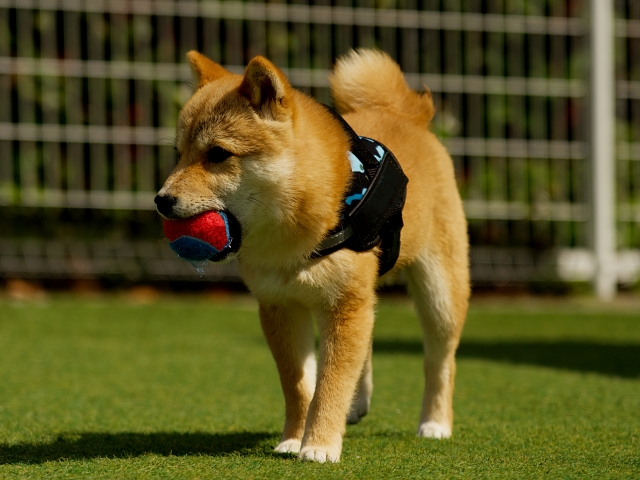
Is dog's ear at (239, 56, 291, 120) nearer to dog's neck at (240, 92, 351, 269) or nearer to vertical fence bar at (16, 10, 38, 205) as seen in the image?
dog's neck at (240, 92, 351, 269)

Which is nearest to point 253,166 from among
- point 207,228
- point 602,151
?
point 207,228

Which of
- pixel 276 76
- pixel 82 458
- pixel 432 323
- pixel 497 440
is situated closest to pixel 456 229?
pixel 432 323

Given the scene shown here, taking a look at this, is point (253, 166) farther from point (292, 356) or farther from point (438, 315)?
point (438, 315)

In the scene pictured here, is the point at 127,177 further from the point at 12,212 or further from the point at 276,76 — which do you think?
the point at 276,76

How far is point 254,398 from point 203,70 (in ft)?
4.31

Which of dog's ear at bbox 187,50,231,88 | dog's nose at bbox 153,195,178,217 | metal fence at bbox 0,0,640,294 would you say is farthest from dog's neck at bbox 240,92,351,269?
metal fence at bbox 0,0,640,294

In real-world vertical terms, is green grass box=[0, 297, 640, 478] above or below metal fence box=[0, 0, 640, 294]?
below

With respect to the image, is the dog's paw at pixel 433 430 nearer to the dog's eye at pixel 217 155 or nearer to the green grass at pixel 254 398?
the green grass at pixel 254 398

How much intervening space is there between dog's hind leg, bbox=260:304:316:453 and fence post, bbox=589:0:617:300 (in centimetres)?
492

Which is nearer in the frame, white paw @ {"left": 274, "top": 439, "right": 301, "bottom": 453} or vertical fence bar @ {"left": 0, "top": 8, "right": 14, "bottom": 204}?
white paw @ {"left": 274, "top": 439, "right": 301, "bottom": 453}

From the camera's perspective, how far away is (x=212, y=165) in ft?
8.42

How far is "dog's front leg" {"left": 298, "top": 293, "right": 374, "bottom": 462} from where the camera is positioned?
2566mm

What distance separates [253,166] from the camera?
8.42ft

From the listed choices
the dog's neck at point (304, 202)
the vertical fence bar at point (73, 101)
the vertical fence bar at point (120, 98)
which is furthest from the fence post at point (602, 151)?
the dog's neck at point (304, 202)
